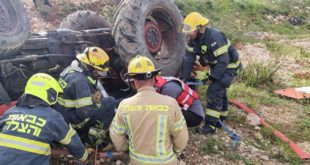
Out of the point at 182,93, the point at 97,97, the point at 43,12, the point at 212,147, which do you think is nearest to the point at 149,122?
the point at 182,93

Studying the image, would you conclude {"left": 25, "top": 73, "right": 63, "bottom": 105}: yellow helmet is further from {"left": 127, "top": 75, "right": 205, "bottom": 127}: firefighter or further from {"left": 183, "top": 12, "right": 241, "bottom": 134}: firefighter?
{"left": 183, "top": 12, "right": 241, "bottom": 134}: firefighter

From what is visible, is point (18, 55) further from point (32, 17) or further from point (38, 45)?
point (32, 17)

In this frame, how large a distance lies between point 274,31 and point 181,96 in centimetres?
1056

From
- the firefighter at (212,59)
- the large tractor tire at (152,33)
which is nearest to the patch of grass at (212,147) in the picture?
the firefighter at (212,59)

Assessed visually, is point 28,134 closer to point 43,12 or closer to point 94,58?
point 94,58

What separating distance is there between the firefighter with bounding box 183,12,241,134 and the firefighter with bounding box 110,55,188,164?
1.82 metres

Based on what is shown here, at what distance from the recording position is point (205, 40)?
4.59m

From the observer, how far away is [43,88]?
2.84 metres

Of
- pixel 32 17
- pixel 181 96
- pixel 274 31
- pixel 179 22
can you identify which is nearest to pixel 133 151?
pixel 181 96

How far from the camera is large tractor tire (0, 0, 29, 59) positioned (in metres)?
3.73

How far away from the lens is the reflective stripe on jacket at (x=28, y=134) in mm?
2643

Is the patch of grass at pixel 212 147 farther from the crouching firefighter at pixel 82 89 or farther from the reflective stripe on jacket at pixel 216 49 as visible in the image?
the crouching firefighter at pixel 82 89

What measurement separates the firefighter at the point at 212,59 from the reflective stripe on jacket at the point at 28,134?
2.29 meters

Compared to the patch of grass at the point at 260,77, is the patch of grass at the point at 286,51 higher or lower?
lower
